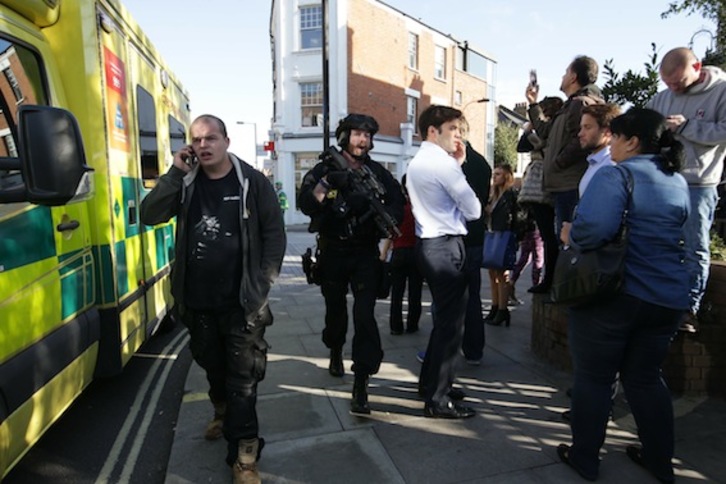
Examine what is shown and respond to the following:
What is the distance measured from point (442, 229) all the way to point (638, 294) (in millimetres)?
1215

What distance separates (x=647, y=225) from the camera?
243 centimetres

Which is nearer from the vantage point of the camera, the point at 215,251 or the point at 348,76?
the point at 215,251

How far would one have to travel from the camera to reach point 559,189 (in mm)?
4137

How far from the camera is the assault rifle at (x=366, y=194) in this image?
11.0 ft

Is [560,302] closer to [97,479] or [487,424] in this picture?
[487,424]

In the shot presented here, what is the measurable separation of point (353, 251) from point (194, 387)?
187cm

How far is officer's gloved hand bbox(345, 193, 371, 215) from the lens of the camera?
10.9 ft

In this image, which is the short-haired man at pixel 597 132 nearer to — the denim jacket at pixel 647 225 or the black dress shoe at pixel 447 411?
the denim jacket at pixel 647 225

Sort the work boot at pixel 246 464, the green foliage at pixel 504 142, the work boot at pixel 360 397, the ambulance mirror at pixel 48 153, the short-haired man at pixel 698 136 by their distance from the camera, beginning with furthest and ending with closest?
1. the green foliage at pixel 504 142
2. the work boot at pixel 360 397
3. the short-haired man at pixel 698 136
4. the work boot at pixel 246 464
5. the ambulance mirror at pixel 48 153

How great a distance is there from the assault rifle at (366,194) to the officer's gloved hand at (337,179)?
0.20 ft

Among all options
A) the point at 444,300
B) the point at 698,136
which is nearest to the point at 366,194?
the point at 444,300

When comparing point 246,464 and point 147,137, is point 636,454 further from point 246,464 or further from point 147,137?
point 147,137

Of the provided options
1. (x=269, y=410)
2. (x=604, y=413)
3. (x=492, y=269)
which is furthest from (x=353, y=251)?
(x=492, y=269)

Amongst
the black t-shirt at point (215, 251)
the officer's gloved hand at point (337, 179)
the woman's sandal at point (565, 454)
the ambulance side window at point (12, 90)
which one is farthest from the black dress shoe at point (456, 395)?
the ambulance side window at point (12, 90)
